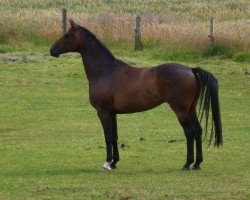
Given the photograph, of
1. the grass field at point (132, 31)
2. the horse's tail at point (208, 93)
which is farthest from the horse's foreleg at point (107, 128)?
the grass field at point (132, 31)

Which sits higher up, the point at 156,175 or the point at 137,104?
the point at 137,104

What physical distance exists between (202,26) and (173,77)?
19.3 metres

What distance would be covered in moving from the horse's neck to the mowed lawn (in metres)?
1.46

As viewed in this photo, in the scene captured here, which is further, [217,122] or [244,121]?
[244,121]

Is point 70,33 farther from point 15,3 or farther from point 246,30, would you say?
point 15,3

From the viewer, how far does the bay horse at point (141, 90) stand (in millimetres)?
12406

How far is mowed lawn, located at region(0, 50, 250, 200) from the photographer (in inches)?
438

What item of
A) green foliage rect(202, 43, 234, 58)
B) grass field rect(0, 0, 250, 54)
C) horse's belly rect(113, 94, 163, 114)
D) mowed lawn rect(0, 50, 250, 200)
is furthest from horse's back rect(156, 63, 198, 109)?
green foliage rect(202, 43, 234, 58)

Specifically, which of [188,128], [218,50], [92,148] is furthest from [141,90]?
[218,50]

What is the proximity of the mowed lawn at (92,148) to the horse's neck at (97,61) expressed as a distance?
→ 4.81 feet

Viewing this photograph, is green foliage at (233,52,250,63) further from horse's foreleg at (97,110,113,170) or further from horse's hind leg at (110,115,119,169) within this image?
horse's foreleg at (97,110,113,170)

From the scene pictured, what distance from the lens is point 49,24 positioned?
106ft

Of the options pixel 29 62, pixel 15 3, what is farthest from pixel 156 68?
pixel 15 3

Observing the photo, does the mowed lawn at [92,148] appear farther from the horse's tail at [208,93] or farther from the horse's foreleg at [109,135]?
the horse's tail at [208,93]
